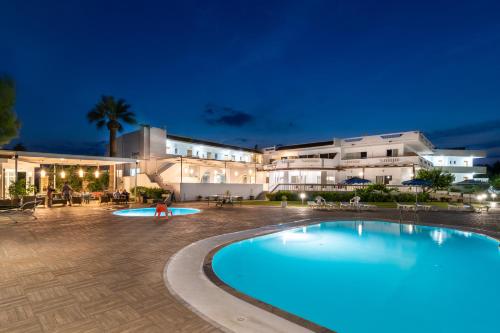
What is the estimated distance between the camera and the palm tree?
27.3 m

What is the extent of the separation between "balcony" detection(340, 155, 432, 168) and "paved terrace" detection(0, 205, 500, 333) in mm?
29419

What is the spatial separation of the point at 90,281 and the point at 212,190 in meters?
20.5

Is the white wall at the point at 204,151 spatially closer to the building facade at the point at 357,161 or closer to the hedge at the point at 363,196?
the building facade at the point at 357,161

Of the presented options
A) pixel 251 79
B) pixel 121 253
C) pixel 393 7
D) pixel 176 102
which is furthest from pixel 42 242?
pixel 176 102

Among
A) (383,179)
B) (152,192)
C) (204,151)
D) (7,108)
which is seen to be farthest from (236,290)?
(383,179)

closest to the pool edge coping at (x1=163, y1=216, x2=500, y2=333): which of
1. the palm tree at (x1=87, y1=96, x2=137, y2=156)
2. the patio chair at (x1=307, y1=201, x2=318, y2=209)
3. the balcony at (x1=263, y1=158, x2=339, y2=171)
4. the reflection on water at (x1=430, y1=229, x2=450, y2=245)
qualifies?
the reflection on water at (x1=430, y1=229, x2=450, y2=245)

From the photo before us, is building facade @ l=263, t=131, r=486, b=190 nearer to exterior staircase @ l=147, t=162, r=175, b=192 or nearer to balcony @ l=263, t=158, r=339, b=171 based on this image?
balcony @ l=263, t=158, r=339, b=171

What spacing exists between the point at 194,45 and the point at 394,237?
33.0 meters

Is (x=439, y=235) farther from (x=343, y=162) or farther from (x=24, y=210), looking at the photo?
(x=343, y=162)

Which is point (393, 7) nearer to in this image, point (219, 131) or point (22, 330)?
point (22, 330)

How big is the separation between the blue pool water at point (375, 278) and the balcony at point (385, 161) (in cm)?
2248

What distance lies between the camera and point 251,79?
56.6 m

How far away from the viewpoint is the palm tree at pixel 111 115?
27266 millimetres

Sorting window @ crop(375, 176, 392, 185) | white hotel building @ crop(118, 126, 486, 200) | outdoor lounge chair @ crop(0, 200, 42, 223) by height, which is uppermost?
white hotel building @ crop(118, 126, 486, 200)
